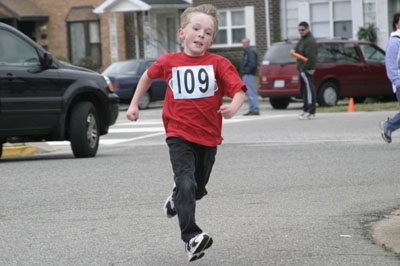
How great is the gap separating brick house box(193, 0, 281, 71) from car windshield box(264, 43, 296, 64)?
12.0 metres

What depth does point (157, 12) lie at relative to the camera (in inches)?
1517

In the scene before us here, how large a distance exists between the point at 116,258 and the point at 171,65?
4.09 feet

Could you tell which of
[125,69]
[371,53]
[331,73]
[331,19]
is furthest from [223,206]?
[331,19]

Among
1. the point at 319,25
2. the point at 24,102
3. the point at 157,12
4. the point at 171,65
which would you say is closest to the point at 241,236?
the point at 171,65

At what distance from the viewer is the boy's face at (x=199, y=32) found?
544 cm

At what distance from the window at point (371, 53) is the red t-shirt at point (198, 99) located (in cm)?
1935

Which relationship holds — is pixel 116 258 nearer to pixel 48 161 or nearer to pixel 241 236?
pixel 241 236

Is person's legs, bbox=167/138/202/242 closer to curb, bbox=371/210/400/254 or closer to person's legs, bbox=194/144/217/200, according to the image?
person's legs, bbox=194/144/217/200

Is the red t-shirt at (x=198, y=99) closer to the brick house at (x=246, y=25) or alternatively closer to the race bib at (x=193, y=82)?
the race bib at (x=193, y=82)

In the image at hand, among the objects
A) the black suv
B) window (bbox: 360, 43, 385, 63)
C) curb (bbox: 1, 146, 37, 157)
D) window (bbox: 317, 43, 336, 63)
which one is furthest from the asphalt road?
window (bbox: 360, 43, 385, 63)

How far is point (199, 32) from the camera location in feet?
17.9

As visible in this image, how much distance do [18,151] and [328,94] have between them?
11315mm

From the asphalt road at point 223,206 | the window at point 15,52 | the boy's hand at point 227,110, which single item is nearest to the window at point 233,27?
the asphalt road at point 223,206

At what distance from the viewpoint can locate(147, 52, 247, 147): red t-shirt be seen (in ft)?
17.8
